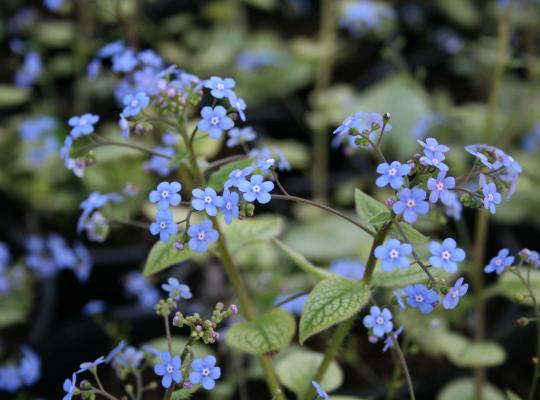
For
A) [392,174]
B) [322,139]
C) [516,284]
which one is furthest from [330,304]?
[322,139]

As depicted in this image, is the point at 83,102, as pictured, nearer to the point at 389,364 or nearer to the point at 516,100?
the point at 389,364

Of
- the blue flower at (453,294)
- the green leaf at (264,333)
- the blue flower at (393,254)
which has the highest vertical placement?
the blue flower at (393,254)

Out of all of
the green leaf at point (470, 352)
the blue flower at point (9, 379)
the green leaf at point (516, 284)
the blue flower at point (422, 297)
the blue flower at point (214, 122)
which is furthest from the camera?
the blue flower at point (9, 379)

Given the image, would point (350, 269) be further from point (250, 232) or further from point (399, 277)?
point (399, 277)

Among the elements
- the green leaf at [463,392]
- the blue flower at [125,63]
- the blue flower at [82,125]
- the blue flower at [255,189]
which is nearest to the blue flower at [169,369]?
the blue flower at [255,189]

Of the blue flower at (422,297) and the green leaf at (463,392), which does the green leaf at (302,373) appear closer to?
the blue flower at (422,297)
